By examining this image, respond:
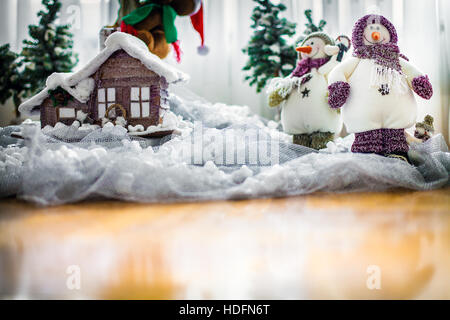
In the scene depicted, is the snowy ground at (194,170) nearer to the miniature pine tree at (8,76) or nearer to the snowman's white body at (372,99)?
the snowman's white body at (372,99)

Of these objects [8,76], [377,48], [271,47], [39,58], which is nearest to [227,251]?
[377,48]

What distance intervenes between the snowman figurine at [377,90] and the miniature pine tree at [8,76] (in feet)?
5.04

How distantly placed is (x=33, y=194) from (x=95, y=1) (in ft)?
5.54

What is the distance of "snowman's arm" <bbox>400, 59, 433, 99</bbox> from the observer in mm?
1106

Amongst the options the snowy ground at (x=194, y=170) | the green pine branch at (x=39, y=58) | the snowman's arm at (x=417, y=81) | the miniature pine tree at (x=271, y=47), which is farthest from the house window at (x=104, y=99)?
the snowman's arm at (x=417, y=81)

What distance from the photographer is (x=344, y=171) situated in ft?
2.98

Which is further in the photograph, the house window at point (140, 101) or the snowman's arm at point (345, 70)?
the house window at point (140, 101)

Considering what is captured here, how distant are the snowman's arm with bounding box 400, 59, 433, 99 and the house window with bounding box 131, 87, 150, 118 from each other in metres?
0.79

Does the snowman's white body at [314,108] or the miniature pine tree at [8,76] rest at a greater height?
the miniature pine tree at [8,76]

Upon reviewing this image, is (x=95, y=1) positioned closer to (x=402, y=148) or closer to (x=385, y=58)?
(x=385, y=58)

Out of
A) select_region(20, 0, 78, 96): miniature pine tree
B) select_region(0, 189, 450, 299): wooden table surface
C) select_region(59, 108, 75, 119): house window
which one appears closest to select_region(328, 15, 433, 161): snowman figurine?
select_region(0, 189, 450, 299): wooden table surface

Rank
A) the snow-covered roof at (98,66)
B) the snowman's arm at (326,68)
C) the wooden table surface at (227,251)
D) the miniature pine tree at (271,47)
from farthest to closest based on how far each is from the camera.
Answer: the miniature pine tree at (271,47) → the snowman's arm at (326,68) → the snow-covered roof at (98,66) → the wooden table surface at (227,251)

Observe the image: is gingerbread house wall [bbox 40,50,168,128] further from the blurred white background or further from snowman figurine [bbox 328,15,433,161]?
the blurred white background

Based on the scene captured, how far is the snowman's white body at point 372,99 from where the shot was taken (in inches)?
43.4
